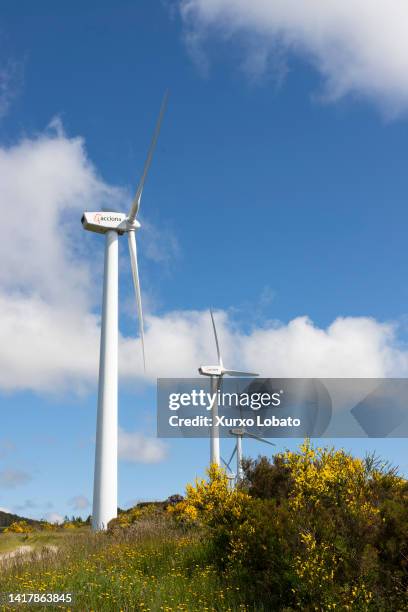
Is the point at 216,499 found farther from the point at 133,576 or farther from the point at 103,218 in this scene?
the point at 103,218

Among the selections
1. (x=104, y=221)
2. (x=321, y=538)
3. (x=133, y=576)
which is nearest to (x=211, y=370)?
(x=104, y=221)

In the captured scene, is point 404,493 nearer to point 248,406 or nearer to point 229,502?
point 229,502

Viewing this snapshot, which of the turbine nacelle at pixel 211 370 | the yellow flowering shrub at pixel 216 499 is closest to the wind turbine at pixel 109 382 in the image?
the yellow flowering shrub at pixel 216 499

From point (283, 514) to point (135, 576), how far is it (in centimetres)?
369

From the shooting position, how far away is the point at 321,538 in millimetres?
11648

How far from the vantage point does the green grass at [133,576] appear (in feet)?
41.4

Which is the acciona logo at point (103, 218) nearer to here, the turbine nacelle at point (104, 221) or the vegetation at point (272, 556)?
the turbine nacelle at point (104, 221)

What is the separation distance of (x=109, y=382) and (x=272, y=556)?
20.7 m

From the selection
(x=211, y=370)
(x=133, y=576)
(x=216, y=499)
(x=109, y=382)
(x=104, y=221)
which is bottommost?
(x=133, y=576)

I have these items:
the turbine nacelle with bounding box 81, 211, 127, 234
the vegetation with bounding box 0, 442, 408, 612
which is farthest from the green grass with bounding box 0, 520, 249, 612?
the turbine nacelle with bounding box 81, 211, 127, 234

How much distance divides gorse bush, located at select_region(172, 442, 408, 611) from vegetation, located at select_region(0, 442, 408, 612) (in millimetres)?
22

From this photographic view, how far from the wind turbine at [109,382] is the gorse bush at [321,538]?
15926 mm

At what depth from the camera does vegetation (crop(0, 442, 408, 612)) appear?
1099 cm

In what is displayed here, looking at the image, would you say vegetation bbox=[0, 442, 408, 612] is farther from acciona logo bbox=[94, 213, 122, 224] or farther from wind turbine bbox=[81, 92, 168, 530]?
acciona logo bbox=[94, 213, 122, 224]
